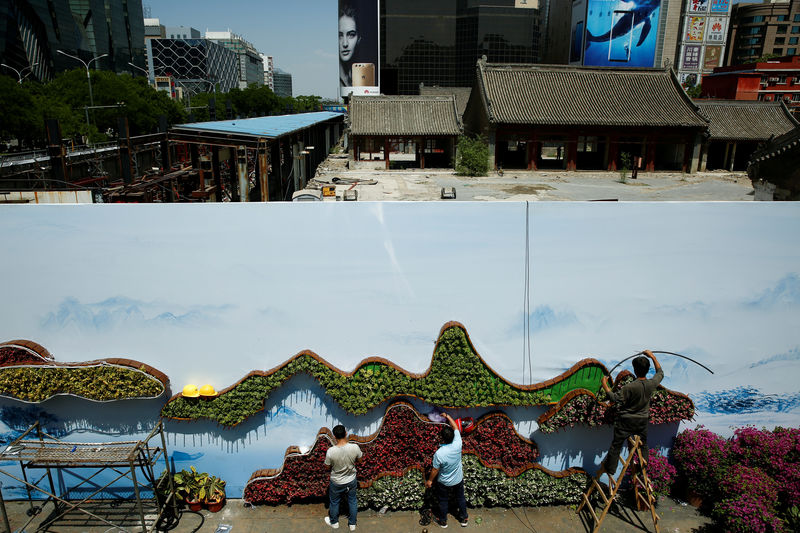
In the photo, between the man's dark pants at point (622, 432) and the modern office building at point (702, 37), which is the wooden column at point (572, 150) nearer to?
the man's dark pants at point (622, 432)

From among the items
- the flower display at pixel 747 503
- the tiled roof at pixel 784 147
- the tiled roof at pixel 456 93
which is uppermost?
the tiled roof at pixel 456 93

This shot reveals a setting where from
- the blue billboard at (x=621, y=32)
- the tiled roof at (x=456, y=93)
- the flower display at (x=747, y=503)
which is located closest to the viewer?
the flower display at (x=747, y=503)

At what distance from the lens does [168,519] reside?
5.26 metres

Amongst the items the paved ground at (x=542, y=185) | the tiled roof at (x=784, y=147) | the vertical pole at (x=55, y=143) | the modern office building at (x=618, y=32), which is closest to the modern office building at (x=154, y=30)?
the modern office building at (x=618, y=32)

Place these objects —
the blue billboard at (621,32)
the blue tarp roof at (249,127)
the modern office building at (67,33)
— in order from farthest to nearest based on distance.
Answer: the modern office building at (67,33), the blue billboard at (621,32), the blue tarp roof at (249,127)

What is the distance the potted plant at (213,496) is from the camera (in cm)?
538

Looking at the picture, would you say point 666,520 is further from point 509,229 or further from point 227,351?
point 227,351

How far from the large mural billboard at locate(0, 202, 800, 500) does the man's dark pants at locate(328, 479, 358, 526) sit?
0.32m

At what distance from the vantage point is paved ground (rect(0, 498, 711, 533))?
516 centimetres

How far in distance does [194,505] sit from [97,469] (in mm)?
1175

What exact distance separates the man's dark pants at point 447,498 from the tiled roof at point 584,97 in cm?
2314

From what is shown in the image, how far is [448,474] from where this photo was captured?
16.3 ft

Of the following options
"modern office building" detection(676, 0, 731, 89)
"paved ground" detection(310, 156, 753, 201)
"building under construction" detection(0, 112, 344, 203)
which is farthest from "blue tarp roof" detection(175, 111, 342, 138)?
"modern office building" detection(676, 0, 731, 89)

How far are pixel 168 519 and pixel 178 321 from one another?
2.08m
